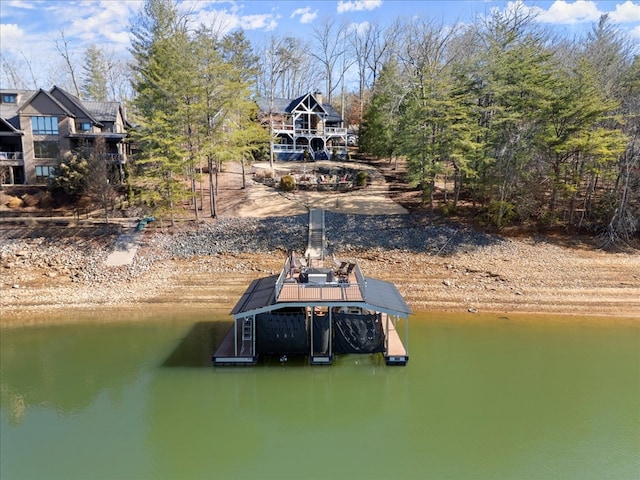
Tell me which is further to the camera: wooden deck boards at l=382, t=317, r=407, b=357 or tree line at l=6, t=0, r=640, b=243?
tree line at l=6, t=0, r=640, b=243

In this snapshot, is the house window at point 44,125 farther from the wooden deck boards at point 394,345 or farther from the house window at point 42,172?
the wooden deck boards at point 394,345

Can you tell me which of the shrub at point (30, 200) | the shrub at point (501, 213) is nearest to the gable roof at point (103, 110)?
the shrub at point (30, 200)

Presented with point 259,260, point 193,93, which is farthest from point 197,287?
point 193,93

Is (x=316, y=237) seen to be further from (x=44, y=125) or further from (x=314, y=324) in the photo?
(x=44, y=125)

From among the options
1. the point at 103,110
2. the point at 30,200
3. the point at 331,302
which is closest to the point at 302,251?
the point at 331,302

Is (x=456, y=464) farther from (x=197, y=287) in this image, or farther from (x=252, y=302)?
(x=197, y=287)

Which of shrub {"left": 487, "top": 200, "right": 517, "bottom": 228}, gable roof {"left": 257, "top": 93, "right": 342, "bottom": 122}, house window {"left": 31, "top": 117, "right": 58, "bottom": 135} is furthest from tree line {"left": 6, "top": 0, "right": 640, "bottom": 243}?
gable roof {"left": 257, "top": 93, "right": 342, "bottom": 122}

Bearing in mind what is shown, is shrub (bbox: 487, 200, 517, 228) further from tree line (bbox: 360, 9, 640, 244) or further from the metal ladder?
the metal ladder
